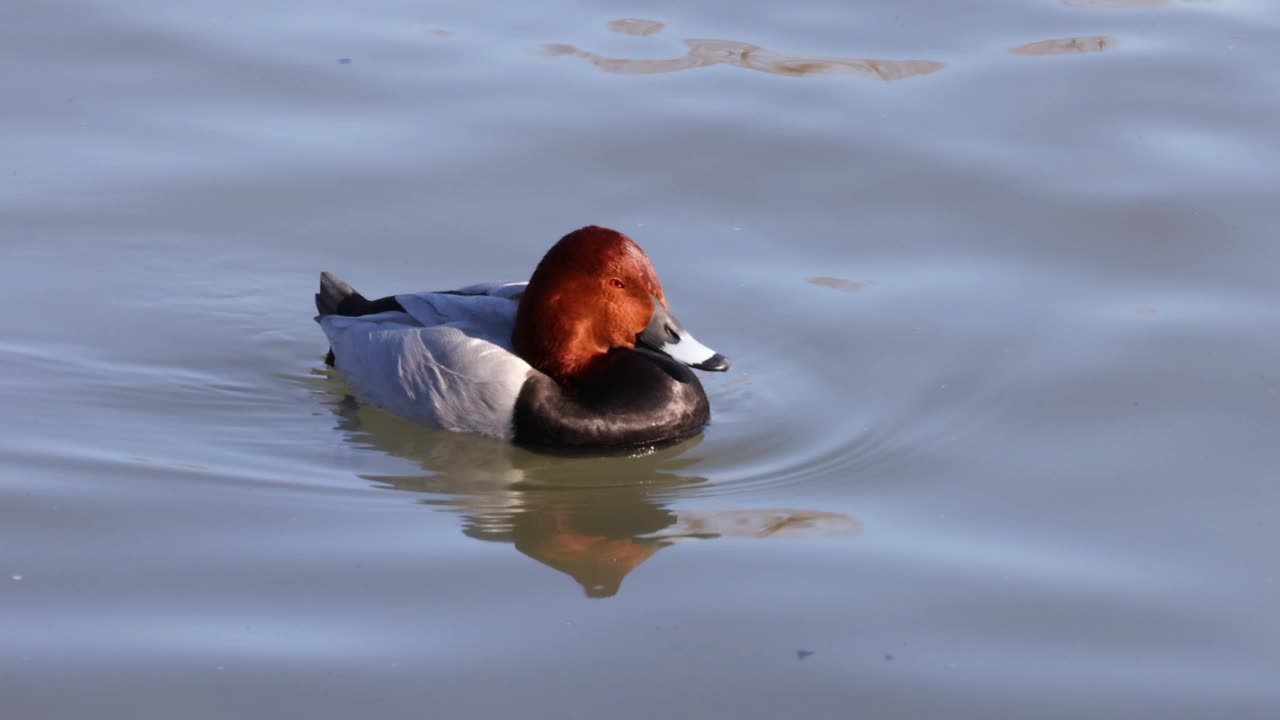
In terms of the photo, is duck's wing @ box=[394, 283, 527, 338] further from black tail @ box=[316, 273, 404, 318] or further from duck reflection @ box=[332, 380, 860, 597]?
duck reflection @ box=[332, 380, 860, 597]

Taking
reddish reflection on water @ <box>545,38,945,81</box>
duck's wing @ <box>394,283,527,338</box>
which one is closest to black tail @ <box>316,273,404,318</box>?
duck's wing @ <box>394,283,527,338</box>

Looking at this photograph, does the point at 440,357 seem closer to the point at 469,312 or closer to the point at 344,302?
the point at 469,312

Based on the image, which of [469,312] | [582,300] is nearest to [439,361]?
[469,312]

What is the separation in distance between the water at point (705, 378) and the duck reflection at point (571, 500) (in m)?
0.02

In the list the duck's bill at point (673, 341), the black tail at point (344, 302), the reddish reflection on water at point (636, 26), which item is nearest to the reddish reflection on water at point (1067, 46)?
the reddish reflection on water at point (636, 26)

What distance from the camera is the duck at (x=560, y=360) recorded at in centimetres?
628

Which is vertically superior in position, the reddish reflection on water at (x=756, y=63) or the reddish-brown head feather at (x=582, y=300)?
the reddish reflection on water at (x=756, y=63)

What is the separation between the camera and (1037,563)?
5.16 meters

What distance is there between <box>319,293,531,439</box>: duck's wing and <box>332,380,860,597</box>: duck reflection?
78 mm

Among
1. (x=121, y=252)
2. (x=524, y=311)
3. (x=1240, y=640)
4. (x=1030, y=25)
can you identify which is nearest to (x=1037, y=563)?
(x=1240, y=640)

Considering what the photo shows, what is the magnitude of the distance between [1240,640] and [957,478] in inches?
50.5

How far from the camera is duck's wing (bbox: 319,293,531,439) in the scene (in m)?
6.35

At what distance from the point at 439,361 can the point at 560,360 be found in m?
0.45

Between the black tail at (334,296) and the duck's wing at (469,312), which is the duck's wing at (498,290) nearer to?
the duck's wing at (469,312)
